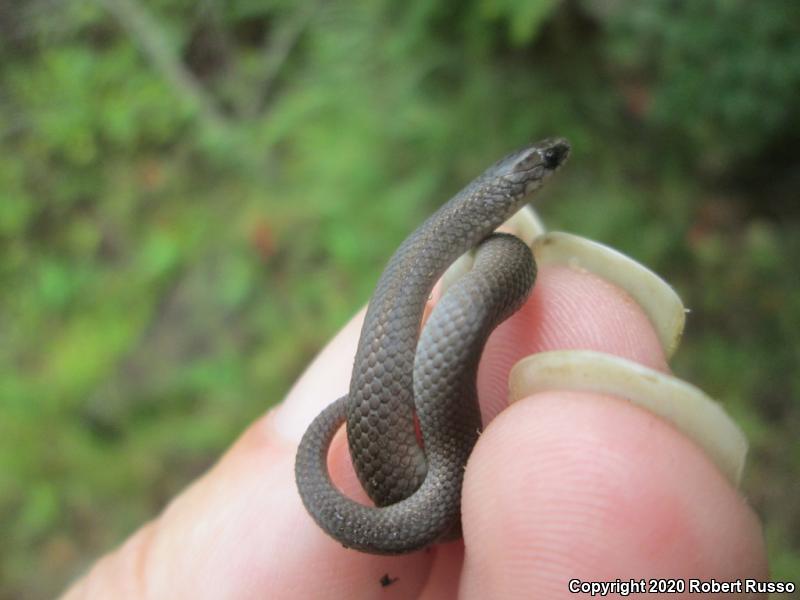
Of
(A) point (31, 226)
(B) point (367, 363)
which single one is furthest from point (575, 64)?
(A) point (31, 226)

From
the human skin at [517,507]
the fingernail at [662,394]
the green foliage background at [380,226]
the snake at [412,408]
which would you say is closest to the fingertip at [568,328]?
the human skin at [517,507]

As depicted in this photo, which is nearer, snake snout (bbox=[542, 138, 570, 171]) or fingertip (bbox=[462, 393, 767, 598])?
fingertip (bbox=[462, 393, 767, 598])

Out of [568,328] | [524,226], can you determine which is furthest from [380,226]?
[568,328]

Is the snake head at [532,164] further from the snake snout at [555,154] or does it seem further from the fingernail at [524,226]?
the fingernail at [524,226]

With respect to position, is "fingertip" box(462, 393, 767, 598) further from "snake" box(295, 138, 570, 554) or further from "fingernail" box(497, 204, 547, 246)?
"fingernail" box(497, 204, 547, 246)

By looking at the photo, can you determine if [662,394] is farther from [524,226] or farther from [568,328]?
[524,226]

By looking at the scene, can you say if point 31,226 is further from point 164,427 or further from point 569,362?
point 569,362

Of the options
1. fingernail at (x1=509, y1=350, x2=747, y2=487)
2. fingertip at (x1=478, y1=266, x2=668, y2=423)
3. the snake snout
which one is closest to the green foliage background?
the snake snout
